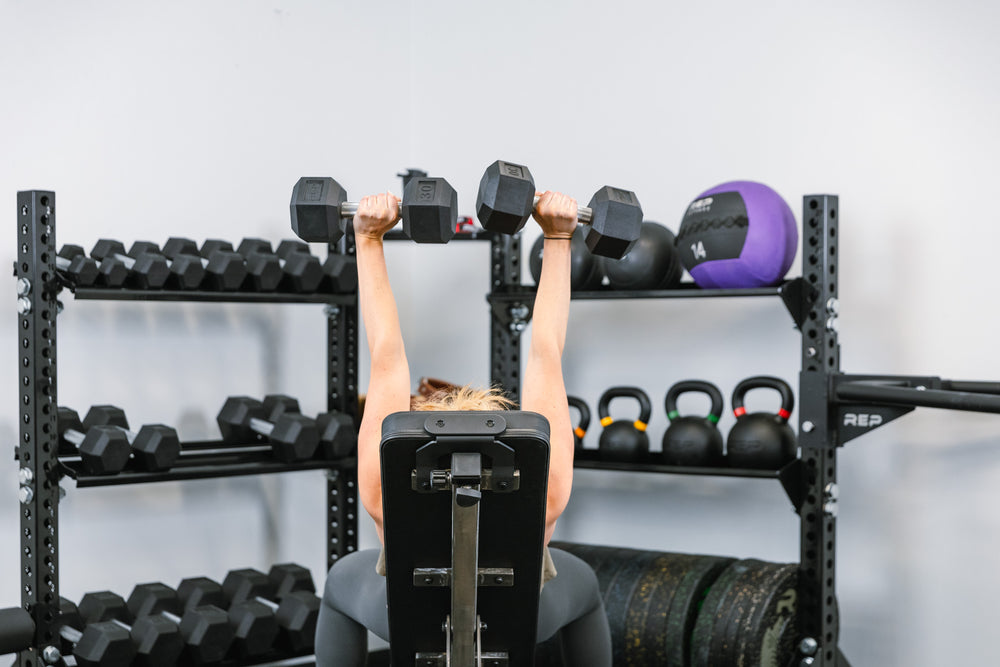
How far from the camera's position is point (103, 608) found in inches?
102

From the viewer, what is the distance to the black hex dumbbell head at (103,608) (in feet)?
8.50

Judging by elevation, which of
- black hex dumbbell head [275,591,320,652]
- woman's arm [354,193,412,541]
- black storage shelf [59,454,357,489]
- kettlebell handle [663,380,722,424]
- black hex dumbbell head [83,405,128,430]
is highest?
woman's arm [354,193,412,541]

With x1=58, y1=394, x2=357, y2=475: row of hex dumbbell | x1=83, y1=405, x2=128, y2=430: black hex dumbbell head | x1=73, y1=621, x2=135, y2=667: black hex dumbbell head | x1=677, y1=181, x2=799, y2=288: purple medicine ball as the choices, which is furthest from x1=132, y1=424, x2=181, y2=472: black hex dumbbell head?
x1=677, y1=181, x2=799, y2=288: purple medicine ball

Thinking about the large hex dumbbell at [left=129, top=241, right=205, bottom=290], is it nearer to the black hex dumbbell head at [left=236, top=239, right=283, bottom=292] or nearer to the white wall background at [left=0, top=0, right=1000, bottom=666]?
the black hex dumbbell head at [left=236, top=239, right=283, bottom=292]

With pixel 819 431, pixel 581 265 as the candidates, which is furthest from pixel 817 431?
pixel 581 265

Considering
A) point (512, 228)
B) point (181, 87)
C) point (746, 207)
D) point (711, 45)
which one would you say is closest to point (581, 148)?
point (711, 45)

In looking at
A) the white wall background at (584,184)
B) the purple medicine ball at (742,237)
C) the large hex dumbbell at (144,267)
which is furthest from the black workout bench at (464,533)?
the white wall background at (584,184)

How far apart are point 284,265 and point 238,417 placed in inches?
17.2

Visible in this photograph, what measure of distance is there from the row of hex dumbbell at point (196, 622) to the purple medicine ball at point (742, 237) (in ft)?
4.48

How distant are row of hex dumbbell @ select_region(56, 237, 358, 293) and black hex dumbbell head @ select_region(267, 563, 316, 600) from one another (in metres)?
0.80

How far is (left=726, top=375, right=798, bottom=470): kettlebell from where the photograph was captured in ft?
8.42

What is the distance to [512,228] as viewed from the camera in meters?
1.62

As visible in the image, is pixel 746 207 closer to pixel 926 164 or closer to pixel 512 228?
pixel 926 164

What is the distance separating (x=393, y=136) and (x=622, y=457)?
5.10 feet
